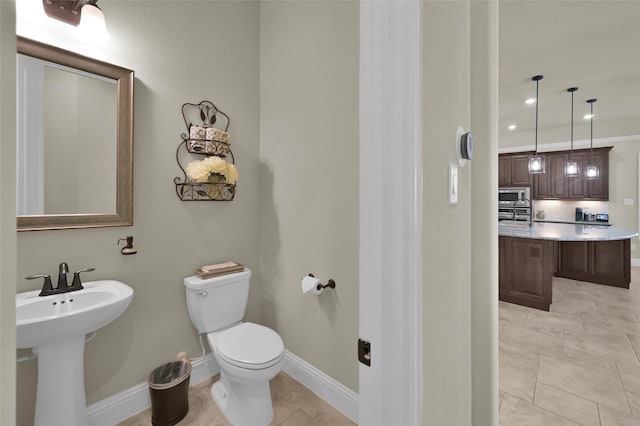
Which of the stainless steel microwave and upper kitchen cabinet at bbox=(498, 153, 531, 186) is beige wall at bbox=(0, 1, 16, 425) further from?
upper kitchen cabinet at bbox=(498, 153, 531, 186)

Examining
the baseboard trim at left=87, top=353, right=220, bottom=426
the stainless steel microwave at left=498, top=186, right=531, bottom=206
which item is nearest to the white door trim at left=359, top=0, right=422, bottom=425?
the baseboard trim at left=87, top=353, right=220, bottom=426

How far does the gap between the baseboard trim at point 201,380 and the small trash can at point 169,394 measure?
12cm

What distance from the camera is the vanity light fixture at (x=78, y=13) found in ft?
4.43

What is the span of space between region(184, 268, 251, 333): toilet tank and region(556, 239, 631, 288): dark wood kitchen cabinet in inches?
209

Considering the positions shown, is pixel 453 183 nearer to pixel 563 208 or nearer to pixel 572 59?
pixel 572 59

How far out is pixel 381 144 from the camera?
70cm

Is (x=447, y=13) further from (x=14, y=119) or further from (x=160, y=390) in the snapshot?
(x=160, y=390)

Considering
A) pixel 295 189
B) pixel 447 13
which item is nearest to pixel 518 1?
pixel 447 13

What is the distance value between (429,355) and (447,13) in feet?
3.37

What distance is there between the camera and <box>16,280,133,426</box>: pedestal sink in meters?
1.23

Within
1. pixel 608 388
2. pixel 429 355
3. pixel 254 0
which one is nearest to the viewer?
pixel 429 355

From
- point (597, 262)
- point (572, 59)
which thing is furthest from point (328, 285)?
point (597, 262)

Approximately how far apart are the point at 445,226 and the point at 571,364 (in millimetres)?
2361

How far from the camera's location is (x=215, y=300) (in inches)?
74.0
